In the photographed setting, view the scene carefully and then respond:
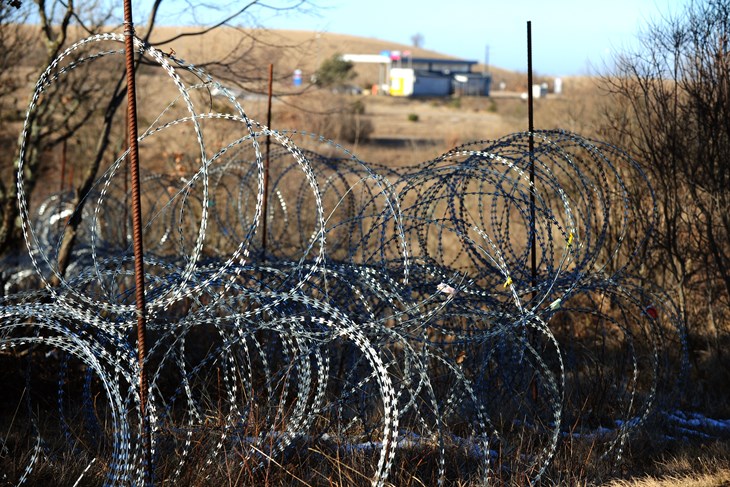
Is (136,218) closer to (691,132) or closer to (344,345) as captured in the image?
(344,345)

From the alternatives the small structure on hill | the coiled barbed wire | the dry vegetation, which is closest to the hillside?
the dry vegetation

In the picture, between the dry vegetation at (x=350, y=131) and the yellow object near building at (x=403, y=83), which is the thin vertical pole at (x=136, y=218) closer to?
the dry vegetation at (x=350, y=131)

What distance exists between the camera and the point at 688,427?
775cm

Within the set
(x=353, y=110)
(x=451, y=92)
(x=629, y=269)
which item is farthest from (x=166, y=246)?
(x=451, y=92)

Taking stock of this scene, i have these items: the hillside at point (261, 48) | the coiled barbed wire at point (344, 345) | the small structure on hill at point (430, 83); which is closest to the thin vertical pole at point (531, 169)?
the coiled barbed wire at point (344, 345)

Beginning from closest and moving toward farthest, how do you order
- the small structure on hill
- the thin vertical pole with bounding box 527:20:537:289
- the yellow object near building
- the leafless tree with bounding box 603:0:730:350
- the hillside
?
the thin vertical pole with bounding box 527:20:537:289 → the leafless tree with bounding box 603:0:730:350 → the hillside → the yellow object near building → the small structure on hill

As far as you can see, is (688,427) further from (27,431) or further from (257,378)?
(27,431)

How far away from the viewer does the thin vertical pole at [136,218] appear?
4539 mm

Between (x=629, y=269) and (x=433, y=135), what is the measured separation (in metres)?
35.1

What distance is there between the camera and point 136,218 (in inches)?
178

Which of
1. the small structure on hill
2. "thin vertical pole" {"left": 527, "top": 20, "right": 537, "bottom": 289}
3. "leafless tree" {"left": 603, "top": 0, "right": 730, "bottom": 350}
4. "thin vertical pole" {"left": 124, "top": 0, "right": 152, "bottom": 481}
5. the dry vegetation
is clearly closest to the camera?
"thin vertical pole" {"left": 124, "top": 0, "right": 152, "bottom": 481}

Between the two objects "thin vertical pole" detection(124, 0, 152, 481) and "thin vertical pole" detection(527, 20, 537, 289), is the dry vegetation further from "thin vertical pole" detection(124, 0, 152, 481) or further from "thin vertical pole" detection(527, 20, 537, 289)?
"thin vertical pole" detection(527, 20, 537, 289)

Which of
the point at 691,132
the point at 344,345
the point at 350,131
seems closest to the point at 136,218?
the point at 344,345

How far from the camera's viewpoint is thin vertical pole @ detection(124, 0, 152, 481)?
4.54 m
